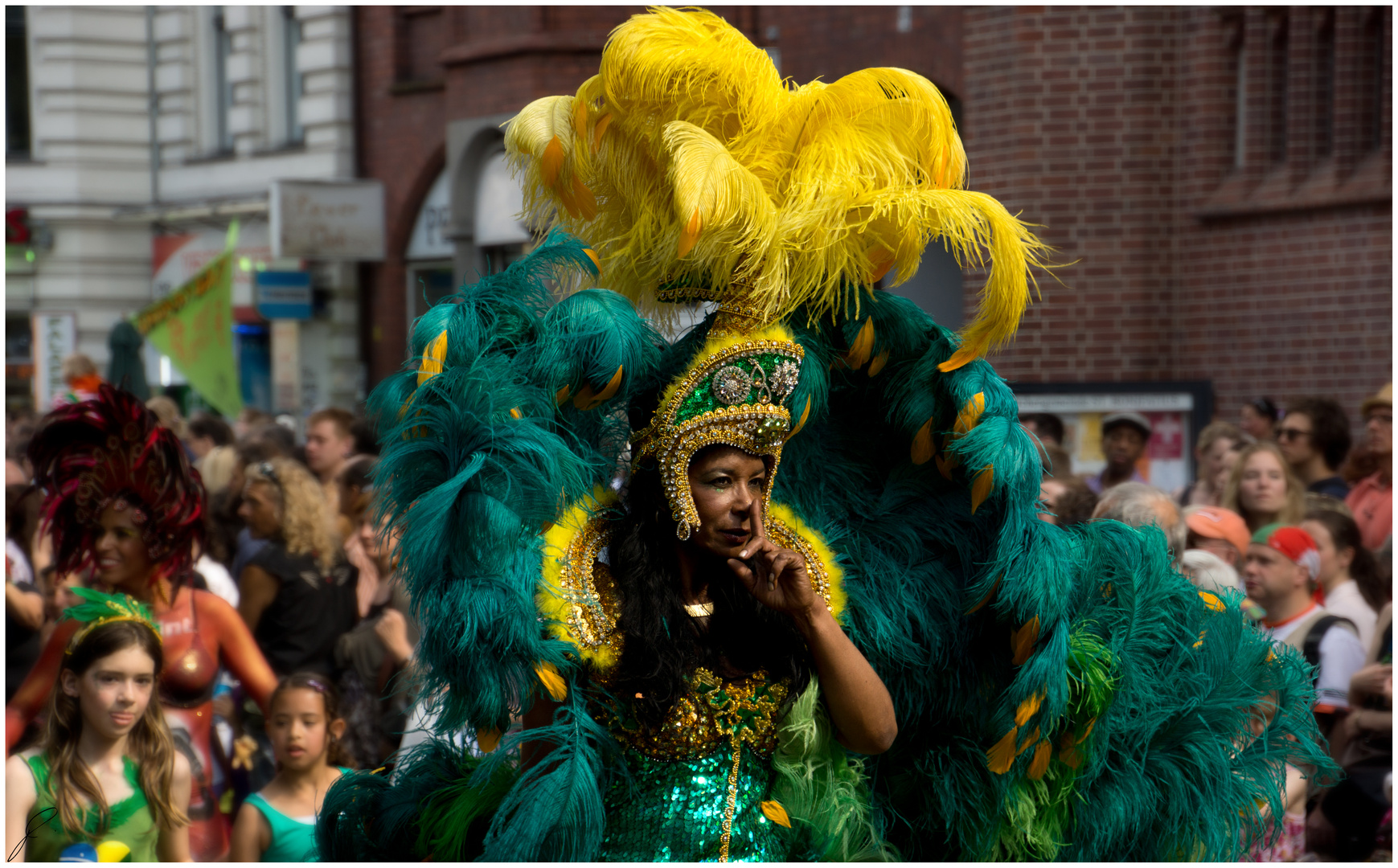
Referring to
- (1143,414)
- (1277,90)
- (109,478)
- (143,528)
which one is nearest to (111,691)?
(143,528)

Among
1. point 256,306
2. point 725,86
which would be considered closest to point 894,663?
point 725,86

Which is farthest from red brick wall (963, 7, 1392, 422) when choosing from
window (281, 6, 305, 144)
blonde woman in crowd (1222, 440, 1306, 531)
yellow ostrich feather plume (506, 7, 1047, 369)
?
window (281, 6, 305, 144)

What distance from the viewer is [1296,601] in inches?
177

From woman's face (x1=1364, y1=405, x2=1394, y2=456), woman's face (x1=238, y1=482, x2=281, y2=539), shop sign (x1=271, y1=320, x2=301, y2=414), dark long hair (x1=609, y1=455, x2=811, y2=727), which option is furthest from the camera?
shop sign (x1=271, y1=320, x2=301, y2=414)

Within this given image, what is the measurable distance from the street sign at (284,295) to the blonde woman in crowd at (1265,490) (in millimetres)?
13850

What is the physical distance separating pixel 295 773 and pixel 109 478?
104cm

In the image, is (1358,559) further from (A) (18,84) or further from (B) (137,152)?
(A) (18,84)

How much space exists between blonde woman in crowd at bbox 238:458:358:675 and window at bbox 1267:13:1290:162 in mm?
6653

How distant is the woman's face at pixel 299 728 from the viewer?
3969 mm

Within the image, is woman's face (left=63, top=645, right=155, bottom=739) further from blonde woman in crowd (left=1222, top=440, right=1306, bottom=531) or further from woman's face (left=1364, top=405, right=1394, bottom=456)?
woman's face (left=1364, top=405, right=1394, bottom=456)

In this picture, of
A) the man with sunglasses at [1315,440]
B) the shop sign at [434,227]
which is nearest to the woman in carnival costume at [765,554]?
the man with sunglasses at [1315,440]

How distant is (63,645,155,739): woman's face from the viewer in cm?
363

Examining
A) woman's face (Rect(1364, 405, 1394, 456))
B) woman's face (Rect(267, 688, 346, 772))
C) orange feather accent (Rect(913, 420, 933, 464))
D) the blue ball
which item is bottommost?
the blue ball

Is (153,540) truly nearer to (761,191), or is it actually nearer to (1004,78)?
(761,191)
